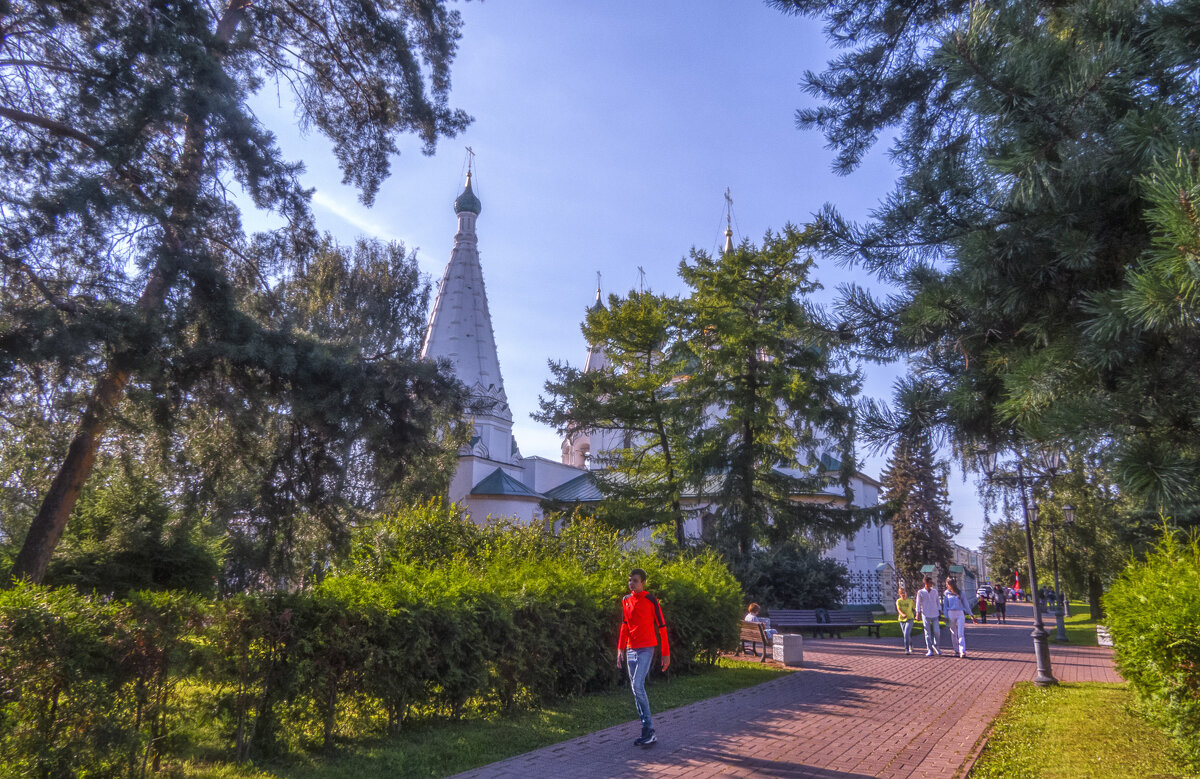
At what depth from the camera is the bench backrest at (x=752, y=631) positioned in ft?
55.9

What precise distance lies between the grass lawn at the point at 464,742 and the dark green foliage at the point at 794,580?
593 inches

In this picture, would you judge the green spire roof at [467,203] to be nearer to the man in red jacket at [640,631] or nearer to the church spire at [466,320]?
the church spire at [466,320]

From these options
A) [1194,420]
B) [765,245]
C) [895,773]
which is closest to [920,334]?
[1194,420]

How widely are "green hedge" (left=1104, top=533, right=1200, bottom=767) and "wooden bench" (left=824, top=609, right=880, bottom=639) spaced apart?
53.4 ft

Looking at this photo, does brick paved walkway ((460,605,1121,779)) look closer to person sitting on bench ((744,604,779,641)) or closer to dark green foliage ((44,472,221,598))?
person sitting on bench ((744,604,779,641))

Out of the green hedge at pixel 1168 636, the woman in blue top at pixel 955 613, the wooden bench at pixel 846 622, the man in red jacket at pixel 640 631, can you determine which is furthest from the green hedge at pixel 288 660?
the wooden bench at pixel 846 622

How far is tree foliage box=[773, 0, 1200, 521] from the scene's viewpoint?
11.5ft

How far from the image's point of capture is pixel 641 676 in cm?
819

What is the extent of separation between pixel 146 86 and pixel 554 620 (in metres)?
8.02

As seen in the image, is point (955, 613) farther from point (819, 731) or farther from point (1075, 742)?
point (819, 731)

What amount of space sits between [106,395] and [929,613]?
17.6 m

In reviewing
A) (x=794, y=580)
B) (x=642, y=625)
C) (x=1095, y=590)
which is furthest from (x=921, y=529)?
(x=642, y=625)

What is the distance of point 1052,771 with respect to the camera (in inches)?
262

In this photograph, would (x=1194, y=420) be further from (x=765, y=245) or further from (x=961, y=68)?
(x=765, y=245)
